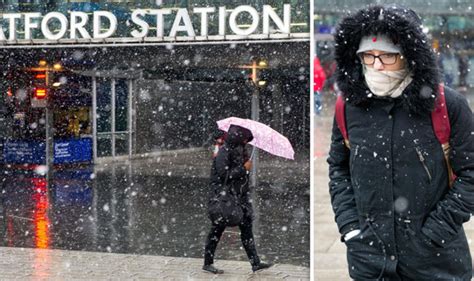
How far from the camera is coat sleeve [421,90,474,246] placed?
3057mm

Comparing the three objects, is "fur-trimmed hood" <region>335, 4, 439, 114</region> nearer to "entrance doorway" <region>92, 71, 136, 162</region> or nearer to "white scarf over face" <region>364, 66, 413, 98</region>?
"white scarf over face" <region>364, 66, 413, 98</region>

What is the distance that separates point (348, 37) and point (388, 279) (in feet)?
3.34

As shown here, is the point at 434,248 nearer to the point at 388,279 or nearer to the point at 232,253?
the point at 388,279

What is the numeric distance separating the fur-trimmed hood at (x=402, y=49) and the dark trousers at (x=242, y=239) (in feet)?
12.5

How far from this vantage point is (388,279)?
3.24 m

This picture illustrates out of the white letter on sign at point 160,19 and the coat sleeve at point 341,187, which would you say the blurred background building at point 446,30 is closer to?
the white letter on sign at point 160,19

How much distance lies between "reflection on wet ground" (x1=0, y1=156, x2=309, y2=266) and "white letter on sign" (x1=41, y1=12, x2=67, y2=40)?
160cm

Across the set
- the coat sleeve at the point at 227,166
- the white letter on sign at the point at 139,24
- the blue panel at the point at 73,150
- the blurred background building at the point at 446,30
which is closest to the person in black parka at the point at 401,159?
the coat sleeve at the point at 227,166

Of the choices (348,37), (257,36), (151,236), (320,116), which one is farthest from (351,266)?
(320,116)

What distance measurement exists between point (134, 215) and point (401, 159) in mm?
6661

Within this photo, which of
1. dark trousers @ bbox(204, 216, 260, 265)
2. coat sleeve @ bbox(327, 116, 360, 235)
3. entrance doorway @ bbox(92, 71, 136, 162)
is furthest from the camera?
entrance doorway @ bbox(92, 71, 136, 162)

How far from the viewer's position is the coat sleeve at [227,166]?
21.8 feet

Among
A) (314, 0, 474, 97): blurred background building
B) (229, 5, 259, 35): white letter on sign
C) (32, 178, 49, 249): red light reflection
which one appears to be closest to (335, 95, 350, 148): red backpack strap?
(229, 5, 259, 35): white letter on sign

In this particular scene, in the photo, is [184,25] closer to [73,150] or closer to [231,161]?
[231,161]
